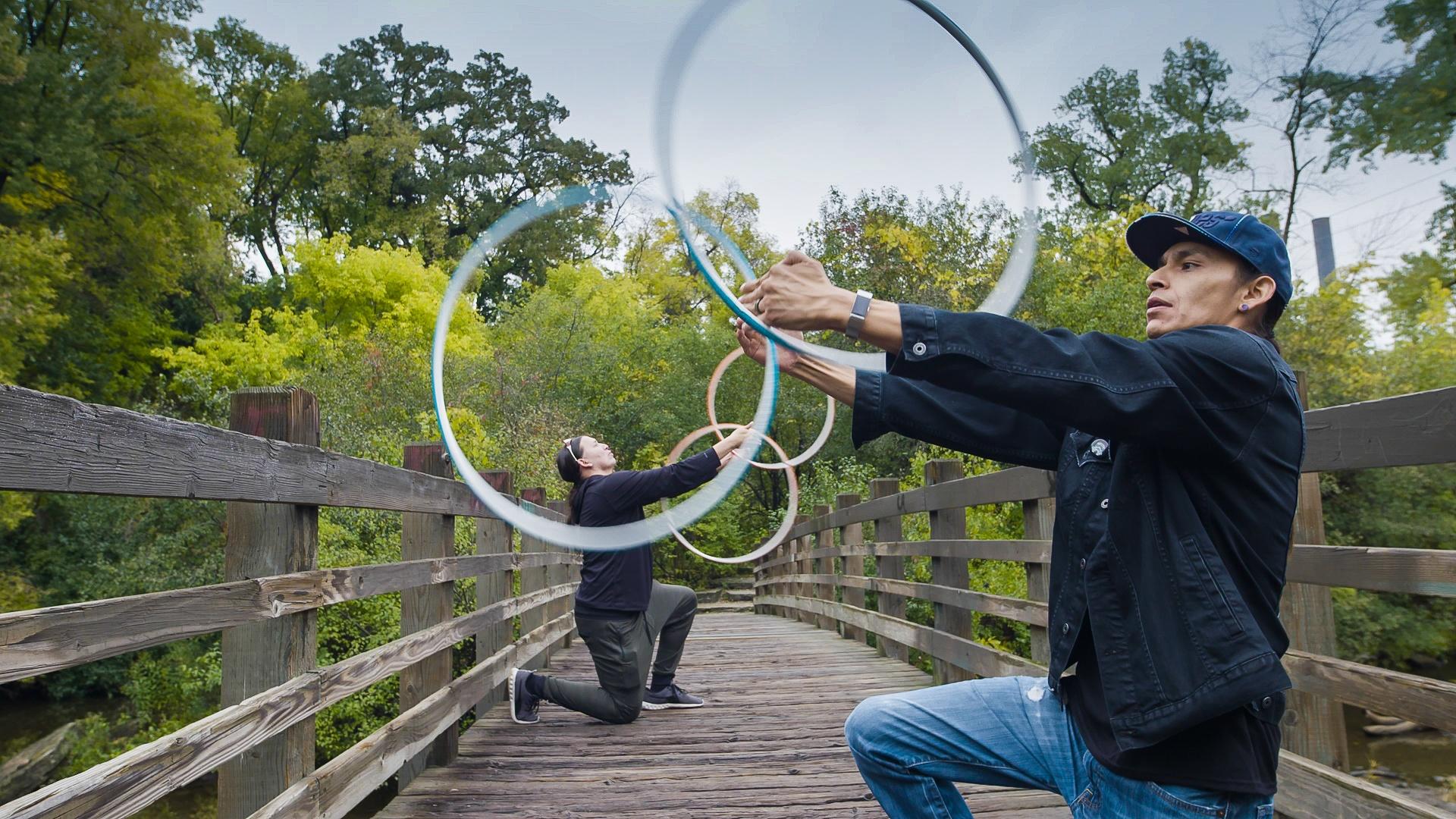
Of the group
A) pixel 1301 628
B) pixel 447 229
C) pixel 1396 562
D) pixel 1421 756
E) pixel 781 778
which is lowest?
pixel 1421 756

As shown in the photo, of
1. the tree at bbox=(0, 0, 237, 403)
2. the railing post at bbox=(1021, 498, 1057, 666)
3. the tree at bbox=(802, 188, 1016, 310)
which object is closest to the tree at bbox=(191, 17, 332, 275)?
the tree at bbox=(0, 0, 237, 403)

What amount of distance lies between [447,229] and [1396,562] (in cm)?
1774

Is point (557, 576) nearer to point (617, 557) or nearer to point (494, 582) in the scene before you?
point (494, 582)

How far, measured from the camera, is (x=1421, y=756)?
11.9 meters

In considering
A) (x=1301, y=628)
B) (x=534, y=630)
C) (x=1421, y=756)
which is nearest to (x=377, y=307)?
(x=534, y=630)

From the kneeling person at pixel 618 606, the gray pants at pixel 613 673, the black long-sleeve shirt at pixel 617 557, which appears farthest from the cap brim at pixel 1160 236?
the gray pants at pixel 613 673

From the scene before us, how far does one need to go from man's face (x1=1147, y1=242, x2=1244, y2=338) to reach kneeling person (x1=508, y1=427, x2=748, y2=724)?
301cm

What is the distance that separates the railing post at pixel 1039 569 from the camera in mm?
3920

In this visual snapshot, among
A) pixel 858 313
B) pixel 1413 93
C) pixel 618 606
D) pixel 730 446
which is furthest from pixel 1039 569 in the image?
pixel 1413 93

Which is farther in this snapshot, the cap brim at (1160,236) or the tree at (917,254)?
the tree at (917,254)

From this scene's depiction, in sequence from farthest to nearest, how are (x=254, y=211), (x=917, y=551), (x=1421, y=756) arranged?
(x=254, y=211)
(x=1421, y=756)
(x=917, y=551)

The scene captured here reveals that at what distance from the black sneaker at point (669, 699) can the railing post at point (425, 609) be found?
1275 millimetres

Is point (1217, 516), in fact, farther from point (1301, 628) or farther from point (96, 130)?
point (96, 130)

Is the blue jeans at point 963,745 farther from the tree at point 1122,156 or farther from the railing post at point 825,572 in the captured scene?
the tree at point 1122,156
